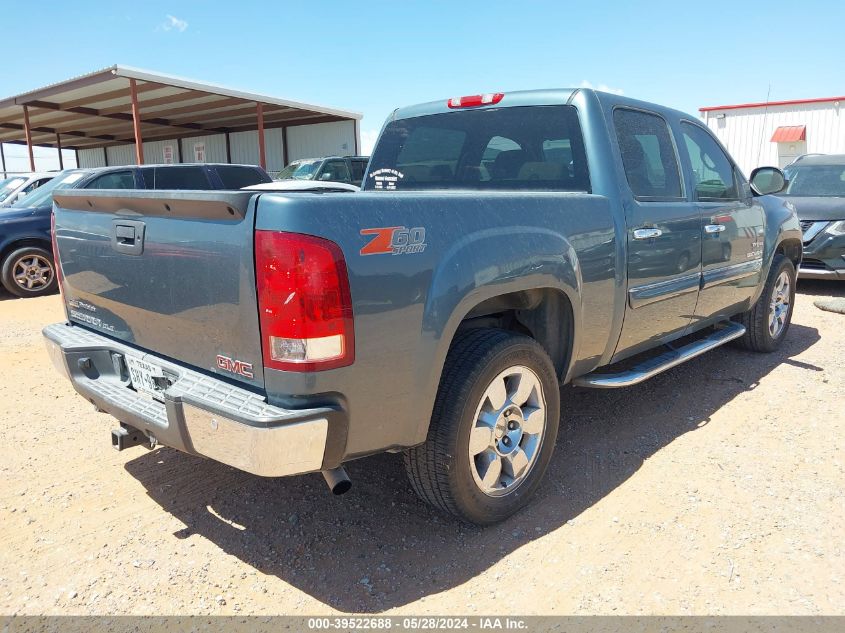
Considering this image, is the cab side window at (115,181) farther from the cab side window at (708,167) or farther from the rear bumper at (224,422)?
the cab side window at (708,167)

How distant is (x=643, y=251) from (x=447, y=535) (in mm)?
1844

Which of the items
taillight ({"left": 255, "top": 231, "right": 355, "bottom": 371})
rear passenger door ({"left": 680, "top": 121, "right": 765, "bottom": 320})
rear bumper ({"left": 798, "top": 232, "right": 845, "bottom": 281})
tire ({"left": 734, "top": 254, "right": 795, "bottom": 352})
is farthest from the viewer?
rear bumper ({"left": 798, "top": 232, "right": 845, "bottom": 281})

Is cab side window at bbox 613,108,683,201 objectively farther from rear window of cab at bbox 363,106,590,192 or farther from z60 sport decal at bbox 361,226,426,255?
z60 sport decal at bbox 361,226,426,255

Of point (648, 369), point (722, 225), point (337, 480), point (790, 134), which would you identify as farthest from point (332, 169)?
point (790, 134)

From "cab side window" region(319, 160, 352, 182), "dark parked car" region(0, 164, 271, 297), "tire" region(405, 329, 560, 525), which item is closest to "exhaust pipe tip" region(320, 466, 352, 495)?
"tire" region(405, 329, 560, 525)

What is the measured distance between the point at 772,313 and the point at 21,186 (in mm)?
10932

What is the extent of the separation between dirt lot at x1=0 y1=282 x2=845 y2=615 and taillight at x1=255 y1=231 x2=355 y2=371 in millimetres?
1015

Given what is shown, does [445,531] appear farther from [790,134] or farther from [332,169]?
[790,134]

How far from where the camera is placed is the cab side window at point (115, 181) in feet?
29.7

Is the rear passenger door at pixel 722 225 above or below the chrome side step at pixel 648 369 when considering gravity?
above

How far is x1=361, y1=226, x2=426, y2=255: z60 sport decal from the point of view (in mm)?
2207

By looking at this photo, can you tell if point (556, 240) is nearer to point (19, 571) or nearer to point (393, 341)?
point (393, 341)

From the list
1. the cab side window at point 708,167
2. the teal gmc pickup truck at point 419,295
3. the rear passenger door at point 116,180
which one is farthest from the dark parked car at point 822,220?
the rear passenger door at point 116,180

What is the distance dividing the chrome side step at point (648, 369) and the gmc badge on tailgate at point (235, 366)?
187cm
